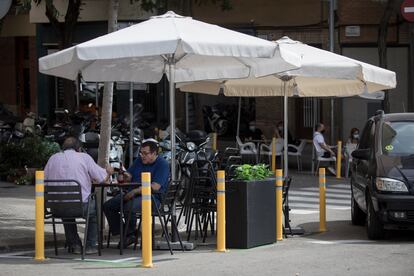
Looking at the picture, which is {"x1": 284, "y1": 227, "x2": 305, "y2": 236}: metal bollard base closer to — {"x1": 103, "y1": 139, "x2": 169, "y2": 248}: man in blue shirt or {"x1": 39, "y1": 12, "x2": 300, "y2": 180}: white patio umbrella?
{"x1": 39, "y1": 12, "x2": 300, "y2": 180}: white patio umbrella

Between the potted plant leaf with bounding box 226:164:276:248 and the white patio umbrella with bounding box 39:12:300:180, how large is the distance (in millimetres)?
1387

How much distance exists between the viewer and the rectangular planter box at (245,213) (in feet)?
38.7

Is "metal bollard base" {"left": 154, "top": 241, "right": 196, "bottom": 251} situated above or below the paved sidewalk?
below

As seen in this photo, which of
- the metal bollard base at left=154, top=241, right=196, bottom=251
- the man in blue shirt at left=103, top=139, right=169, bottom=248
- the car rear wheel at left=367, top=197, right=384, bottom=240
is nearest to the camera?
the man in blue shirt at left=103, top=139, right=169, bottom=248

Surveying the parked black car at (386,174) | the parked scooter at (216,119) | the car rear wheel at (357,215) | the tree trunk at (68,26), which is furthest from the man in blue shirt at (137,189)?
the parked scooter at (216,119)

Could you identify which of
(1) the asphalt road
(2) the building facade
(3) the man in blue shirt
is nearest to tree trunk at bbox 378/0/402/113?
(2) the building facade

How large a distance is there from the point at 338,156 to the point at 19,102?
18.6 metres

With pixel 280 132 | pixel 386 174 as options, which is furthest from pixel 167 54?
pixel 280 132

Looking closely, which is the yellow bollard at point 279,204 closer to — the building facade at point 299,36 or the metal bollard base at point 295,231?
the metal bollard base at point 295,231

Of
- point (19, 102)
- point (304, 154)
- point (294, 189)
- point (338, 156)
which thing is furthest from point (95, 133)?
point (19, 102)

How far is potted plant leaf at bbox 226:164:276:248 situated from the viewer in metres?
11.8

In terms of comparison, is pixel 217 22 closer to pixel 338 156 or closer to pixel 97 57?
pixel 338 156

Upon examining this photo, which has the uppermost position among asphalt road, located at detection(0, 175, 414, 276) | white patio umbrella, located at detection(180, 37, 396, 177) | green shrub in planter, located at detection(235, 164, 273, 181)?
white patio umbrella, located at detection(180, 37, 396, 177)

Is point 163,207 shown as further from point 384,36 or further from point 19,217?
point 384,36
